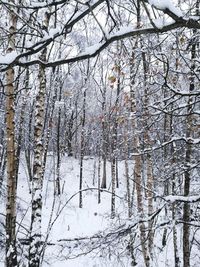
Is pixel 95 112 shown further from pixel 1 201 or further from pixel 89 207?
pixel 1 201

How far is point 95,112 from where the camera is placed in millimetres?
40500

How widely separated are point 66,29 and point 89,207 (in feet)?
60.0

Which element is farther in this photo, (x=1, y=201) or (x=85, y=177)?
(x=85, y=177)

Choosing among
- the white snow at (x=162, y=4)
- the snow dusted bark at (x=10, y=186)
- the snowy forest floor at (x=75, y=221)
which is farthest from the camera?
the snowy forest floor at (x=75, y=221)

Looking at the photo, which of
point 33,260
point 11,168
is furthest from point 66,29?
point 11,168

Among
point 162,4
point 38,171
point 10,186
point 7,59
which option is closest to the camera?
point 162,4

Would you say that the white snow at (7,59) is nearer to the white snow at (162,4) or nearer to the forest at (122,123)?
the forest at (122,123)

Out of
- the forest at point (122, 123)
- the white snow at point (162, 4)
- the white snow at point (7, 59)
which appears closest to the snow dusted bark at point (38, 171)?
the forest at point (122, 123)

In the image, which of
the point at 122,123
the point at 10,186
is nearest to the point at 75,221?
the point at 122,123

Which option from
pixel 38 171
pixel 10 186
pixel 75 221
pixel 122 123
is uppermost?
pixel 122 123

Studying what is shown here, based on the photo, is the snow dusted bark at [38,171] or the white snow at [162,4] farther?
the snow dusted bark at [38,171]

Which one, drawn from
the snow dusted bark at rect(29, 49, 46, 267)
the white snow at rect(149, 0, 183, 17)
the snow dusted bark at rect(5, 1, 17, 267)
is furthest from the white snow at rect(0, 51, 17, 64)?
the snow dusted bark at rect(29, 49, 46, 267)

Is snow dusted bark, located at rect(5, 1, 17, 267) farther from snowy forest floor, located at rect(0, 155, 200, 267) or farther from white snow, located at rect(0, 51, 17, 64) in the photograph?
white snow, located at rect(0, 51, 17, 64)

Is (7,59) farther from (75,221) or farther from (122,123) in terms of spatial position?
(75,221)
